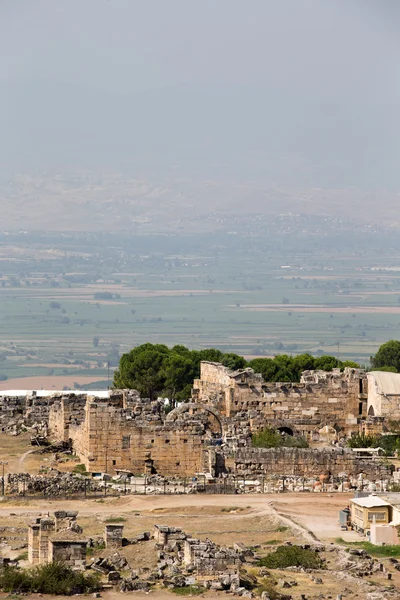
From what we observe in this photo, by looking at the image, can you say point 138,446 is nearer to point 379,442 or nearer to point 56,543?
point 379,442

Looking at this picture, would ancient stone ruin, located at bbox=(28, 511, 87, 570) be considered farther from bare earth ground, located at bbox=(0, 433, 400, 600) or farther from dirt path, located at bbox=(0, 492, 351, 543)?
dirt path, located at bbox=(0, 492, 351, 543)

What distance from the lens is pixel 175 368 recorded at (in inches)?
2542

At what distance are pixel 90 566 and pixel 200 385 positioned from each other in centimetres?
2652

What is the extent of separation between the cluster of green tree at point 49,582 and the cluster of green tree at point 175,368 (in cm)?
3001

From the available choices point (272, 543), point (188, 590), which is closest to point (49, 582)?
point (188, 590)

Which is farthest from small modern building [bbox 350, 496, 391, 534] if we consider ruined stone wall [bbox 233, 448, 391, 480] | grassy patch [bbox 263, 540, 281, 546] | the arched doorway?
the arched doorway

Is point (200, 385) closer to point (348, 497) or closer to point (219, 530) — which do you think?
point (348, 497)

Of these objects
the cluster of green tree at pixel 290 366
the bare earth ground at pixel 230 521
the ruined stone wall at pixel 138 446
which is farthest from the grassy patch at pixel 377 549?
the cluster of green tree at pixel 290 366

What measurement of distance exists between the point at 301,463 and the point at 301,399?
11.5 metres

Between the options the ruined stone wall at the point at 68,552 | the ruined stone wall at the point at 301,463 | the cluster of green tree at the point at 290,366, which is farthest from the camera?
the cluster of green tree at the point at 290,366

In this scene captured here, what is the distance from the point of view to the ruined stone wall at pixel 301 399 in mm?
54906

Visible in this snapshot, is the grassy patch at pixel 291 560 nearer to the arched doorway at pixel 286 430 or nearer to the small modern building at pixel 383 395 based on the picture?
the arched doorway at pixel 286 430

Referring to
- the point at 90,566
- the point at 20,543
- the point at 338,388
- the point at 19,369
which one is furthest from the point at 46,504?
the point at 19,369

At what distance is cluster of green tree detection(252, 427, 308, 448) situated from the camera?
47406 millimetres
